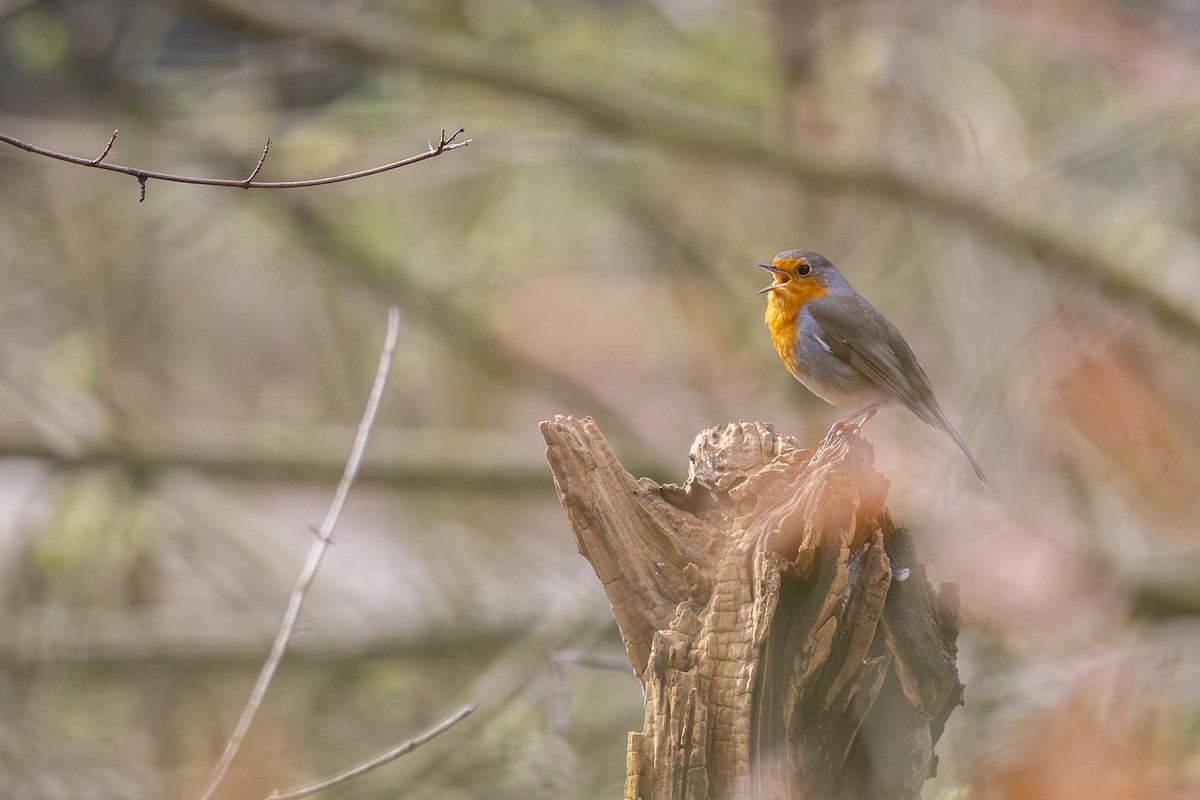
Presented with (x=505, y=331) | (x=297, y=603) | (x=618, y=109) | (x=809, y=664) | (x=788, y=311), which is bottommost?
(x=809, y=664)

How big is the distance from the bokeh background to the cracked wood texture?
6.01 ft

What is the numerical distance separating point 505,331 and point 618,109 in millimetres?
2813

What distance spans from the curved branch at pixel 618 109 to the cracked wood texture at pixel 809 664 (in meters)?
4.34

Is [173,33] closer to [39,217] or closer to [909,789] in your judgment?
[39,217]

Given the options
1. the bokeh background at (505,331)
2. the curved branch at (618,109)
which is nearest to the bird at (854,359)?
the bokeh background at (505,331)

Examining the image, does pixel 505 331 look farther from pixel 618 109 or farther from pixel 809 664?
pixel 809 664

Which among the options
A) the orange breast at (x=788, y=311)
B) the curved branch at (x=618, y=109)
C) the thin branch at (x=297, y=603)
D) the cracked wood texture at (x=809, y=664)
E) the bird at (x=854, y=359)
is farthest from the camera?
the curved branch at (x=618, y=109)

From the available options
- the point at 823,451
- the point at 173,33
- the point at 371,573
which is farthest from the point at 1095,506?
the point at 173,33

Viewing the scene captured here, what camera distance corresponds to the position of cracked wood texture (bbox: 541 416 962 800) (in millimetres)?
2250

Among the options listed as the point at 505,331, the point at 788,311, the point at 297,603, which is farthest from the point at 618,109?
the point at 297,603

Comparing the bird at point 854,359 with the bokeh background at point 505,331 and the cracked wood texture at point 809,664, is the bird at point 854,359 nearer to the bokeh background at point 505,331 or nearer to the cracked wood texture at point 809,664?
the bokeh background at point 505,331

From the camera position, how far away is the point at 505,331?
9117mm

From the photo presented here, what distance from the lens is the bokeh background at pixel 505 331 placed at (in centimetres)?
532

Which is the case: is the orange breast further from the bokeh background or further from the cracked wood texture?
the cracked wood texture
